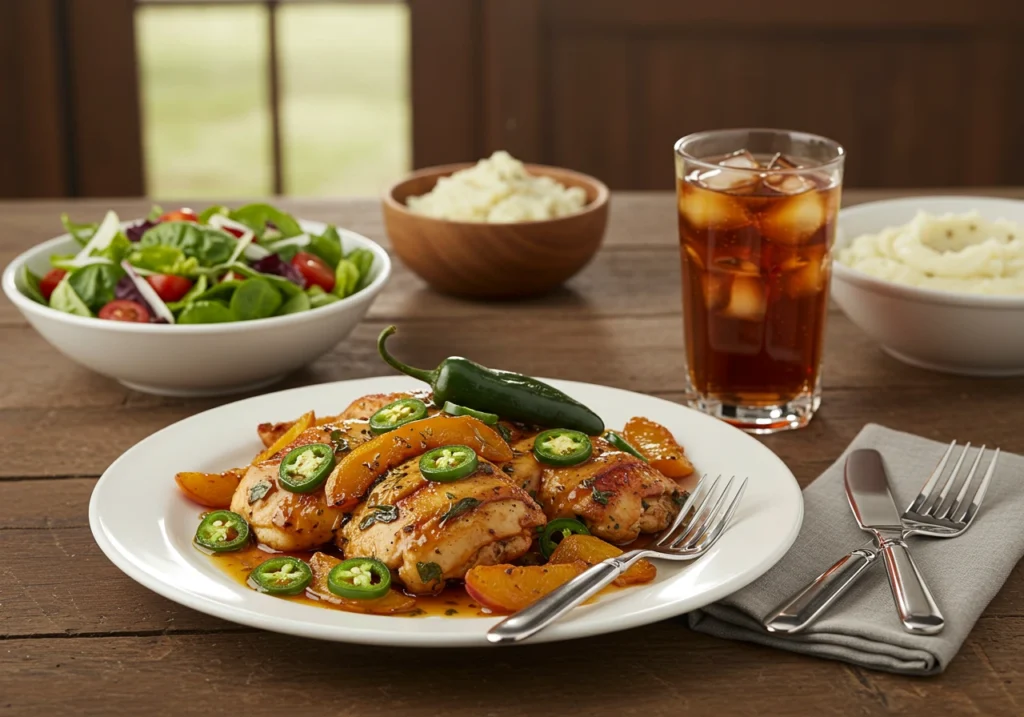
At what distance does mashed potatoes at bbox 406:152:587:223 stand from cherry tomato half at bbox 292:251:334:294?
449mm

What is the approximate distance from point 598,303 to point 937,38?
14.0ft

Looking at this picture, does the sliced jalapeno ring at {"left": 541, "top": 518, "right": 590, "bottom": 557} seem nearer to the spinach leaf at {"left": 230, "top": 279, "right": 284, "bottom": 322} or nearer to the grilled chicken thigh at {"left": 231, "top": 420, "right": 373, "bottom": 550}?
the grilled chicken thigh at {"left": 231, "top": 420, "right": 373, "bottom": 550}

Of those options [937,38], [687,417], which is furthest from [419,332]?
[937,38]

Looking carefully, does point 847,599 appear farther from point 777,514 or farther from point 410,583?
point 410,583

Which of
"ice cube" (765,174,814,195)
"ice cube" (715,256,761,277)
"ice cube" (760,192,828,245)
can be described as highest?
"ice cube" (765,174,814,195)

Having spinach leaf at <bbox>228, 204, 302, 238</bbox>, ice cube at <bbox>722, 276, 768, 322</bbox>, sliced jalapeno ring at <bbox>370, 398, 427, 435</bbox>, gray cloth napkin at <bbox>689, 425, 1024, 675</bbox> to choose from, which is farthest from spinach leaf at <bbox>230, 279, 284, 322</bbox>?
gray cloth napkin at <bbox>689, 425, 1024, 675</bbox>

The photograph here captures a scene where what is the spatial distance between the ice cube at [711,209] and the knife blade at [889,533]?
523 millimetres

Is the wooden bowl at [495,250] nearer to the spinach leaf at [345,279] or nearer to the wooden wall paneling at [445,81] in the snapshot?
the spinach leaf at [345,279]

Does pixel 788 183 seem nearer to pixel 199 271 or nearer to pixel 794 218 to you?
pixel 794 218

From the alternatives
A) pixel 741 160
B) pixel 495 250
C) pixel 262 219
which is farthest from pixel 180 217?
pixel 741 160

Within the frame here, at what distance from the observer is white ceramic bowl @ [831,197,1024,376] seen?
2.59 metres

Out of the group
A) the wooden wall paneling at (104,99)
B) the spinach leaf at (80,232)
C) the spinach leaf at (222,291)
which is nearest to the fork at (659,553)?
the spinach leaf at (222,291)

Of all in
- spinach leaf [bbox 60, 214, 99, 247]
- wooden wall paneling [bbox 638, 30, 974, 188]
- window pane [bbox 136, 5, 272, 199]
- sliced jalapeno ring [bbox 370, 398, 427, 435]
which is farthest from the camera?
wooden wall paneling [bbox 638, 30, 974, 188]

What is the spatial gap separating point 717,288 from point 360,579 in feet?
3.68
